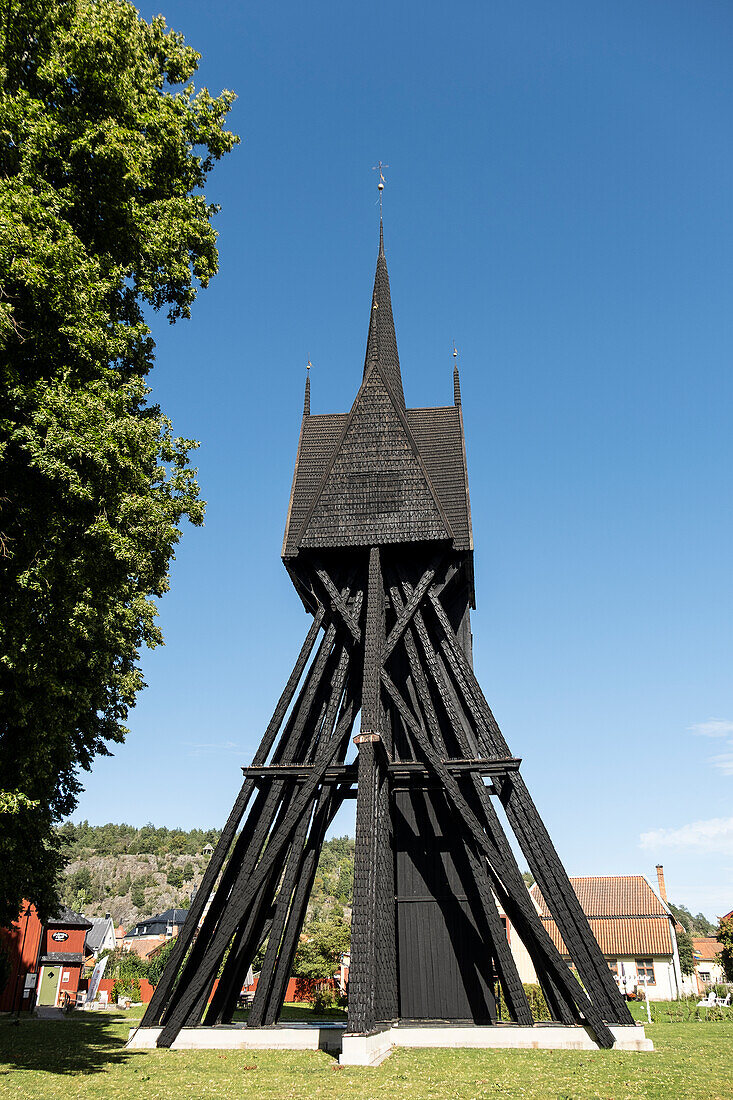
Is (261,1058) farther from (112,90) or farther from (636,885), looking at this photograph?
(636,885)

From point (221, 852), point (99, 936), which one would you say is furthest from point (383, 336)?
point (99, 936)

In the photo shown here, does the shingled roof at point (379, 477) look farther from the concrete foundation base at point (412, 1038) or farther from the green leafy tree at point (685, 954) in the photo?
the green leafy tree at point (685, 954)

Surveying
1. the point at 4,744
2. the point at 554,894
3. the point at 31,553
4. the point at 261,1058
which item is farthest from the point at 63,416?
the point at 554,894

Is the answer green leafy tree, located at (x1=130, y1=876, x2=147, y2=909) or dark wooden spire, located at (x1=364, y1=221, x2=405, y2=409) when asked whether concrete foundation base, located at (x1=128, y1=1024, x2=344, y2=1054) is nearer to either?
dark wooden spire, located at (x1=364, y1=221, x2=405, y2=409)

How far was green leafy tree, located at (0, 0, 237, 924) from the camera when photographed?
9.72m

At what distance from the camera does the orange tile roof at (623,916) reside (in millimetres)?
40919

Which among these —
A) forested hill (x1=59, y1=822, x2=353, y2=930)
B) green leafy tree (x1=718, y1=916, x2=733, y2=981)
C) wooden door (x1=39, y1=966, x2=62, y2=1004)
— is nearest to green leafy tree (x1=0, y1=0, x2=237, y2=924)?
wooden door (x1=39, y1=966, x2=62, y2=1004)

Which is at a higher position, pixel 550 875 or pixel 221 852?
pixel 221 852

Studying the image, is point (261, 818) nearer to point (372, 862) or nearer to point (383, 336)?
point (372, 862)

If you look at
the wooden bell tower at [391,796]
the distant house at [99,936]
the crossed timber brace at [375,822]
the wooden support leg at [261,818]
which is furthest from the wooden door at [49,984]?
the wooden support leg at [261,818]

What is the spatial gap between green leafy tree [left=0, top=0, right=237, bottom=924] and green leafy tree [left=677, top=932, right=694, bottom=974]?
48.6 metres

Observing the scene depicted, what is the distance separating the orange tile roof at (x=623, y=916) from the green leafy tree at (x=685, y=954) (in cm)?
638

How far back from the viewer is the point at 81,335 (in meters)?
10.1

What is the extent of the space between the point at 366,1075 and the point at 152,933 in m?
73.0
